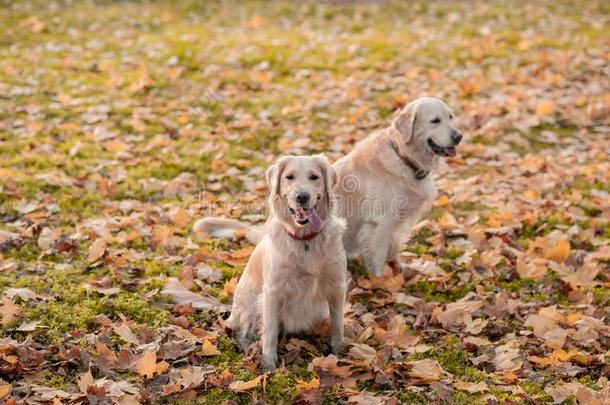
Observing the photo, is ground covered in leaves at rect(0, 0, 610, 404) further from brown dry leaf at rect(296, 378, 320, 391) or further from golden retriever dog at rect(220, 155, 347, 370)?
golden retriever dog at rect(220, 155, 347, 370)

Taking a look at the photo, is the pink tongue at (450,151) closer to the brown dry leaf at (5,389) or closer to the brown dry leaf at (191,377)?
the brown dry leaf at (191,377)

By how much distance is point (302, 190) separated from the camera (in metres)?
4.45

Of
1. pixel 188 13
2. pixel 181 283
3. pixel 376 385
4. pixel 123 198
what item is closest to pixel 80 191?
pixel 123 198

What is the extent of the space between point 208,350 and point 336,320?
2.75ft

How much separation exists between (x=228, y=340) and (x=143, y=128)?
492cm

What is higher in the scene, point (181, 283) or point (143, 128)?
point (143, 128)

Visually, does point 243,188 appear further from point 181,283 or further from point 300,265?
point 300,265

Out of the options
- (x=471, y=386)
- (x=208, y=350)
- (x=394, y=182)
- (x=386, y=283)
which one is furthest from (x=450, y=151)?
(x=208, y=350)

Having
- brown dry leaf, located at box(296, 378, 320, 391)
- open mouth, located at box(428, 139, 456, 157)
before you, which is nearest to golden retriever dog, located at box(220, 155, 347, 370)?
brown dry leaf, located at box(296, 378, 320, 391)

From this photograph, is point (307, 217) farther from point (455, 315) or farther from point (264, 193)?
point (264, 193)

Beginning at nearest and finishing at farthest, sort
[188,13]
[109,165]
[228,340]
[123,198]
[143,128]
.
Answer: [228,340] < [123,198] < [109,165] < [143,128] < [188,13]

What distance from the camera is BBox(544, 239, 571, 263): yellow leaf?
6.11 meters

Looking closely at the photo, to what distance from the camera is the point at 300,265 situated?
14.7ft

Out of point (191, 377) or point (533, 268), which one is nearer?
point (191, 377)
